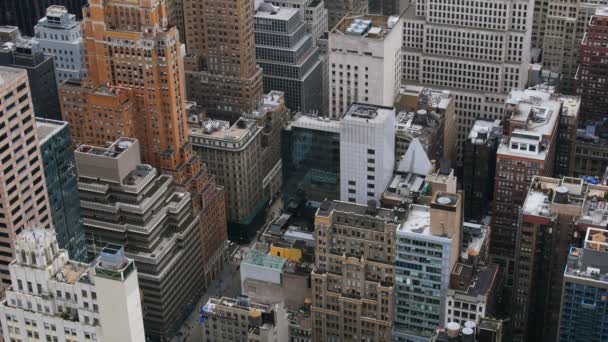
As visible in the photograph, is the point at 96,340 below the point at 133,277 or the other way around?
below

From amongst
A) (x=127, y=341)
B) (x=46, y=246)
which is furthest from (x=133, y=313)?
(x=46, y=246)

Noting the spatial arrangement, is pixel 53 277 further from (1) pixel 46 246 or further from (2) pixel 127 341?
(2) pixel 127 341

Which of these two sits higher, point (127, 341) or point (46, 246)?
point (46, 246)

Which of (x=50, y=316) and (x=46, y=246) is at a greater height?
(x=46, y=246)

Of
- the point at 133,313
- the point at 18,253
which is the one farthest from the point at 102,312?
the point at 18,253

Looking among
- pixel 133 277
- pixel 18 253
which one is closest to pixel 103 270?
pixel 133 277

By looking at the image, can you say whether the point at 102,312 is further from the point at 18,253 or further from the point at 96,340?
the point at 18,253

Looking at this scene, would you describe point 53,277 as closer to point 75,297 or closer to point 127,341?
point 75,297
